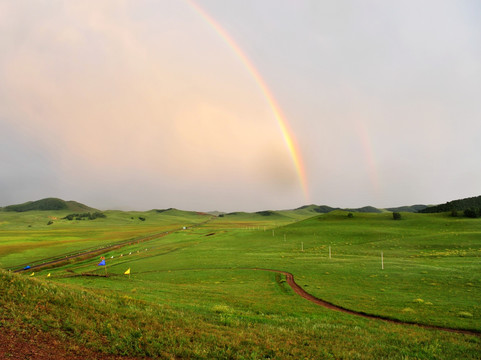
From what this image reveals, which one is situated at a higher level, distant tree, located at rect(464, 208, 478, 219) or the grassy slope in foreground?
distant tree, located at rect(464, 208, 478, 219)

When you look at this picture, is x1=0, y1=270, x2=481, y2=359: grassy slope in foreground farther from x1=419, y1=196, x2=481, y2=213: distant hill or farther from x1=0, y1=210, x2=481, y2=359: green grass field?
x1=419, y1=196, x2=481, y2=213: distant hill

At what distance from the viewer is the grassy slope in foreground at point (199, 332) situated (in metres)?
10.6

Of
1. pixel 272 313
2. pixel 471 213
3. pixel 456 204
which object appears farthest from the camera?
pixel 456 204

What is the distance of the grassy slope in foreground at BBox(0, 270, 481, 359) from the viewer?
1057 cm

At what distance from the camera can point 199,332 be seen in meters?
12.5

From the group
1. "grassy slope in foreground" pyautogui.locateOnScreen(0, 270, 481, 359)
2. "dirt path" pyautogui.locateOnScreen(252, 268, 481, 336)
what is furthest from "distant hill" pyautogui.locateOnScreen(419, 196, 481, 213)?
"grassy slope in foreground" pyautogui.locateOnScreen(0, 270, 481, 359)

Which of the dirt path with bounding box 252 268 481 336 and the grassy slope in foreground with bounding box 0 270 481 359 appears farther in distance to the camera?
the dirt path with bounding box 252 268 481 336

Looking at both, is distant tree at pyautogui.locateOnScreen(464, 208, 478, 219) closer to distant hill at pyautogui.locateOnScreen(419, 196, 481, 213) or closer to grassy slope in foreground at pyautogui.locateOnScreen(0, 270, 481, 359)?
distant hill at pyautogui.locateOnScreen(419, 196, 481, 213)

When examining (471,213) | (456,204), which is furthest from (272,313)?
(456,204)

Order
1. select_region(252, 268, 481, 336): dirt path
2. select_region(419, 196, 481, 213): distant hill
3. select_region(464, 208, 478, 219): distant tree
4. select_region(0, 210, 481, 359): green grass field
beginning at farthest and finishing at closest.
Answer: select_region(419, 196, 481, 213): distant hill, select_region(464, 208, 478, 219): distant tree, select_region(252, 268, 481, 336): dirt path, select_region(0, 210, 481, 359): green grass field

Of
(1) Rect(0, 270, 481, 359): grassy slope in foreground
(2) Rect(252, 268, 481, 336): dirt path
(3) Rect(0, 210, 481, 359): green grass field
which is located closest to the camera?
(1) Rect(0, 270, 481, 359): grassy slope in foreground

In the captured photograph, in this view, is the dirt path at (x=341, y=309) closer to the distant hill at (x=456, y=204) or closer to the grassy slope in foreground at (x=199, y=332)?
the grassy slope in foreground at (x=199, y=332)

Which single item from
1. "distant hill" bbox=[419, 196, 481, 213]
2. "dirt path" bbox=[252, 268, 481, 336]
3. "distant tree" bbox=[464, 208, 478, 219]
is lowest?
"dirt path" bbox=[252, 268, 481, 336]

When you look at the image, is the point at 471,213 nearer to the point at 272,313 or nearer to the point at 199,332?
the point at 272,313
